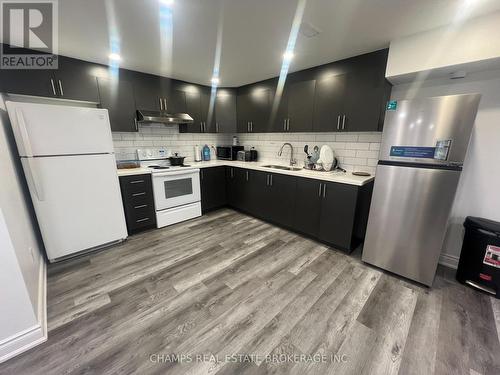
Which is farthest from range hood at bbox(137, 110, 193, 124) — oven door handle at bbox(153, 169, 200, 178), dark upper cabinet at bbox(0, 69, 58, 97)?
dark upper cabinet at bbox(0, 69, 58, 97)

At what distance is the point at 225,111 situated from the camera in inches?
151

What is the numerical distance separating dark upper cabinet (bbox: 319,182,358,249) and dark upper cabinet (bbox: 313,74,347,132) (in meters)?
0.80

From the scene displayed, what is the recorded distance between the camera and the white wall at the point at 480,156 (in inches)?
71.2

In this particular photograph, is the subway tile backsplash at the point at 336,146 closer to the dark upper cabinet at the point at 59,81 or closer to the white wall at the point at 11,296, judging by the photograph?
the dark upper cabinet at the point at 59,81

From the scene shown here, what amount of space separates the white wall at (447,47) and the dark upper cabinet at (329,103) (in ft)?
1.73

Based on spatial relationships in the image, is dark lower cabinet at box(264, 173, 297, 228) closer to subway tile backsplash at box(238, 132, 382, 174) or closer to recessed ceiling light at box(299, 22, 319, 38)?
subway tile backsplash at box(238, 132, 382, 174)

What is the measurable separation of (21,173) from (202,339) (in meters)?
2.43

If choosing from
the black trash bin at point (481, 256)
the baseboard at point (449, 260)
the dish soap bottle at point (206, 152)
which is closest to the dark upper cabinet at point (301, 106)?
the dish soap bottle at point (206, 152)

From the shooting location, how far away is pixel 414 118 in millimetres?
1691

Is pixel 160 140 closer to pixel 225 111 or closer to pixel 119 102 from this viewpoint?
pixel 119 102

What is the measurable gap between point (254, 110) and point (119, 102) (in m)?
2.07

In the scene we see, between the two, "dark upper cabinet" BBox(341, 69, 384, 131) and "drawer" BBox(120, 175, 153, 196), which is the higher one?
"dark upper cabinet" BBox(341, 69, 384, 131)

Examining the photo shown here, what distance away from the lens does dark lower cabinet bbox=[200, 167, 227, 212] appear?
347cm

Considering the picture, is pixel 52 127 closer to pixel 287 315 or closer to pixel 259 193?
pixel 259 193
